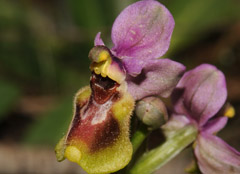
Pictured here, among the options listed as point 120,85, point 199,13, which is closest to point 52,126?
point 199,13

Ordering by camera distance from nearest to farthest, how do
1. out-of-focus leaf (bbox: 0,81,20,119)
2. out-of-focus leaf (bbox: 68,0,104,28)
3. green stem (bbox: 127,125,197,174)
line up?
green stem (bbox: 127,125,197,174)
out-of-focus leaf (bbox: 0,81,20,119)
out-of-focus leaf (bbox: 68,0,104,28)

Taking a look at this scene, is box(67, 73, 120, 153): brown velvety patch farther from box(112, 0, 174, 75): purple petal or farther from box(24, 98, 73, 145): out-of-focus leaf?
box(24, 98, 73, 145): out-of-focus leaf

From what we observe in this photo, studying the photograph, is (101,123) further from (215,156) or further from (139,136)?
(215,156)

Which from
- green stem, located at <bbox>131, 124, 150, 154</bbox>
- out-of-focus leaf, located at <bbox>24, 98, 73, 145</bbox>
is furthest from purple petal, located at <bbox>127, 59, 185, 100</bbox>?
out-of-focus leaf, located at <bbox>24, 98, 73, 145</bbox>

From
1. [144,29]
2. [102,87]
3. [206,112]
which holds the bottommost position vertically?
[206,112]

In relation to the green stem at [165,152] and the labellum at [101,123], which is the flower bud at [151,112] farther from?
the green stem at [165,152]

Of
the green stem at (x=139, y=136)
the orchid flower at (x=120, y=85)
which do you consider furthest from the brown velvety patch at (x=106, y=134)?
the green stem at (x=139, y=136)
